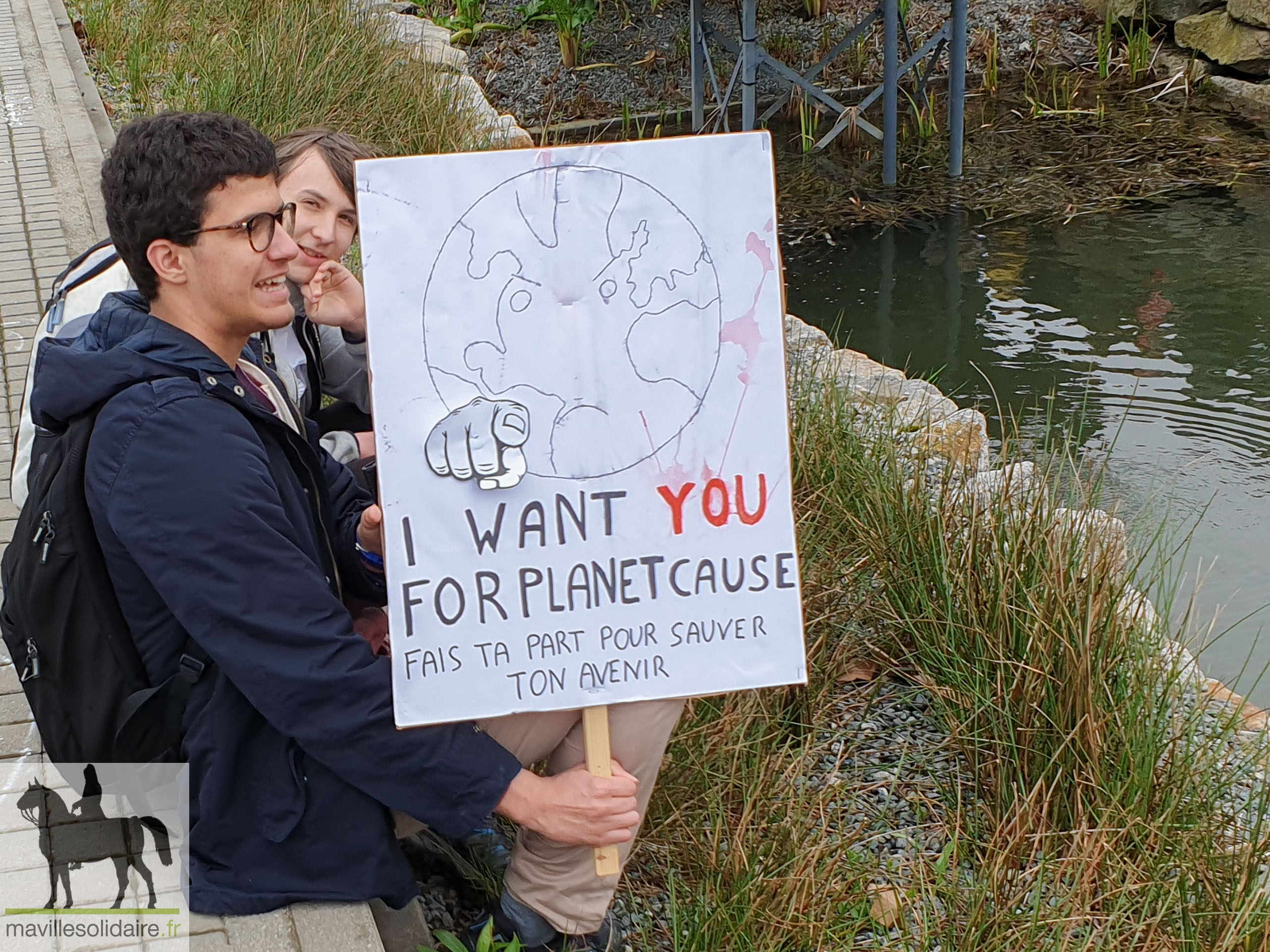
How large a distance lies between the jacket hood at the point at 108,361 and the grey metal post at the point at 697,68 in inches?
316

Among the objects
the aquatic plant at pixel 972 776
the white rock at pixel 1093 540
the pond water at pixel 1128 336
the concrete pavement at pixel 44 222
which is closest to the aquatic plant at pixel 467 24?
the concrete pavement at pixel 44 222

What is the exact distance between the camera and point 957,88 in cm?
870

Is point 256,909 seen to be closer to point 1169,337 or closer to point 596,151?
point 596,151

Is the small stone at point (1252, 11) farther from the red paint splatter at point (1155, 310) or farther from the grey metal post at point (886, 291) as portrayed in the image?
the red paint splatter at point (1155, 310)

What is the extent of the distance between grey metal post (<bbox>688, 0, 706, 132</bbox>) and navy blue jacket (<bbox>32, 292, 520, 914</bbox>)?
8115mm

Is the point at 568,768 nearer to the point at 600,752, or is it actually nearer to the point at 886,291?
the point at 600,752

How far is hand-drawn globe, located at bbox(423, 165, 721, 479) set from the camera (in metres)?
1.94

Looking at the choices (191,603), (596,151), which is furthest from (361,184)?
(191,603)

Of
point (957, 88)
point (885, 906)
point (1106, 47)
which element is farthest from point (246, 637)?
point (1106, 47)

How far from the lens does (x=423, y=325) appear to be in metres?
1.94

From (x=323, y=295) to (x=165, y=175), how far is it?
981 mm

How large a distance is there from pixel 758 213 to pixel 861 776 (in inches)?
52.6

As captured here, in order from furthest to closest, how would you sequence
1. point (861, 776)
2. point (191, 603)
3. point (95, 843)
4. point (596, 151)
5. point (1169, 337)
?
point (1169, 337) < point (861, 776) < point (95, 843) < point (596, 151) < point (191, 603)

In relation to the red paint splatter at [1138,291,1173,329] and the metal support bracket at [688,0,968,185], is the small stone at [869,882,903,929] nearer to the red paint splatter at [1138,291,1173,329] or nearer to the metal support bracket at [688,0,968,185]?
the red paint splatter at [1138,291,1173,329]
